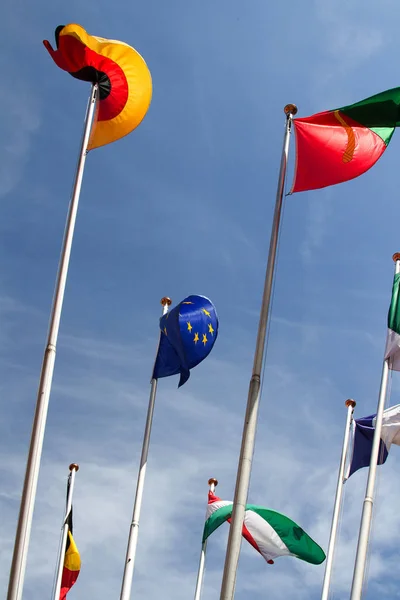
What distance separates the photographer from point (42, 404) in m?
14.1

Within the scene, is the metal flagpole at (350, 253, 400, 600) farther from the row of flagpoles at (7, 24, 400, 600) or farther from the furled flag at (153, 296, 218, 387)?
the furled flag at (153, 296, 218, 387)

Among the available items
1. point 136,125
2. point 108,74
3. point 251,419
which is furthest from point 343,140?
point 251,419

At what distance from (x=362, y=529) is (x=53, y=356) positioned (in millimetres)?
9533

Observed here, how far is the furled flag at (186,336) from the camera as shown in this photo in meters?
19.8

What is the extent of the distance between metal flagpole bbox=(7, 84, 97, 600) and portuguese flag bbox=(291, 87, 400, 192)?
13.0ft

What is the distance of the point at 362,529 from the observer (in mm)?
20391

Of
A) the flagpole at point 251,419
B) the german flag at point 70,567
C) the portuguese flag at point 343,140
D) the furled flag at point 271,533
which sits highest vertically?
the portuguese flag at point 343,140

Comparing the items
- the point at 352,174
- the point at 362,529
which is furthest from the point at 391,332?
the point at 352,174

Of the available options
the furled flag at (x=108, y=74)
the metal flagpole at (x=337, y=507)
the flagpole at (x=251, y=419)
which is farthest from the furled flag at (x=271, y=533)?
the furled flag at (x=108, y=74)

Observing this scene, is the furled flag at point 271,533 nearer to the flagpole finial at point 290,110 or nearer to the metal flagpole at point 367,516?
the metal flagpole at point 367,516

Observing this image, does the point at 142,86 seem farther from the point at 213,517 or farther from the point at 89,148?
the point at 213,517

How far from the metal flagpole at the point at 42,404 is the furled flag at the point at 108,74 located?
38 centimetres

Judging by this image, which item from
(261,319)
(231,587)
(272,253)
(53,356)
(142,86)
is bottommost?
(231,587)

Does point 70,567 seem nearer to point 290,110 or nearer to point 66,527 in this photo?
point 66,527
